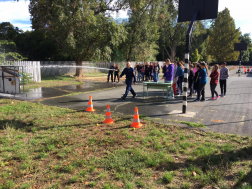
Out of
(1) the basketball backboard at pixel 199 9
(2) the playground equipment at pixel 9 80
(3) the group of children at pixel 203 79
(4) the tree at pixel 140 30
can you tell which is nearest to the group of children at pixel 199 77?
(3) the group of children at pixel 203 79

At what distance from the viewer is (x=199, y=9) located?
7.38 meters

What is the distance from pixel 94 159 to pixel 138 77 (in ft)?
55.1

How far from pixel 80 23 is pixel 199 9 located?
14861mm

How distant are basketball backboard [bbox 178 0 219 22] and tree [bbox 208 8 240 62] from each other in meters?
49.7

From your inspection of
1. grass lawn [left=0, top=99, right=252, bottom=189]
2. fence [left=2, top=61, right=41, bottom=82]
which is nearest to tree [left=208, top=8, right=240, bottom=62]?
fence [left=2, top=61, right=41, bottom=82]

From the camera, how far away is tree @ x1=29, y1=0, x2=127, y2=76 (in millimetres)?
19420

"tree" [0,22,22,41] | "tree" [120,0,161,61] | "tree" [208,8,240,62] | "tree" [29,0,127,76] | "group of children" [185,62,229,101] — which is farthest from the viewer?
"tree" [208,8,240,62]

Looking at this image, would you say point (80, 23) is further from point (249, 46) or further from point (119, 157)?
point (249, 46)

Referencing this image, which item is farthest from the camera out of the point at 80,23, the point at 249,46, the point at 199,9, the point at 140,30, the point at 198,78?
the point at 249,46

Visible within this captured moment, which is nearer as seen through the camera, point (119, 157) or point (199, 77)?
point (119, 157)

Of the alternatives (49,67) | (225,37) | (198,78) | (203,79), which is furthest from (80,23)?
(225,37)

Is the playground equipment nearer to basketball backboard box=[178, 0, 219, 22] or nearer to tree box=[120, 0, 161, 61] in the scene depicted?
basketball backboard box=[178, 0, 219, 22]

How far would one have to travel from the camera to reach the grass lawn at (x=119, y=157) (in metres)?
3.40

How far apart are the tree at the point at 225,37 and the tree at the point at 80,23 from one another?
3674cm
